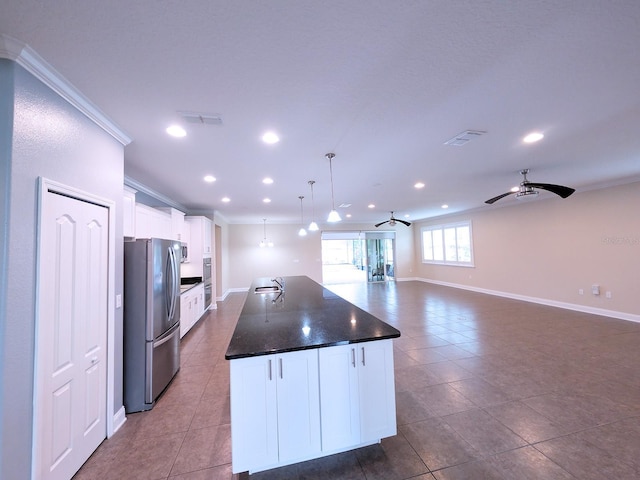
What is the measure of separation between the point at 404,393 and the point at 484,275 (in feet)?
22.2

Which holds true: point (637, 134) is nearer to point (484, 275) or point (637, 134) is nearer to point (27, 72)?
point (27, 72)

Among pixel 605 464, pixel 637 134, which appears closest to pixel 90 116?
pixel 605 464

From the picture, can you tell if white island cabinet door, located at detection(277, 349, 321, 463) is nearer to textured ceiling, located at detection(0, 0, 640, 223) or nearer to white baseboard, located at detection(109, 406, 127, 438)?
white baseboard, located at detection(109, 406, 127, 438)

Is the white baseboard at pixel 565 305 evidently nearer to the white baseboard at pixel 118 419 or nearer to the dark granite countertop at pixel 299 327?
the dark granite countertop at pixel 299 327

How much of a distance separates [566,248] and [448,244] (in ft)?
12.5

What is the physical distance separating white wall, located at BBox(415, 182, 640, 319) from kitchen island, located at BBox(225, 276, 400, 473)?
6018 mm

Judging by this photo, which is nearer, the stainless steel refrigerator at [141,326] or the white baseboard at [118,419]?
the white baseboard at [118,419]

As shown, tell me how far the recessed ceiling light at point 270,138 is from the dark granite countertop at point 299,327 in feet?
5.82

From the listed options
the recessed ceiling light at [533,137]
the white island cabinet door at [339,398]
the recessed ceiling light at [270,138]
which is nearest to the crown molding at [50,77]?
the recessed ceiling light at [270,138]

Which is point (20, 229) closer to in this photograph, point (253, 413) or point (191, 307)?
point (253, 413)

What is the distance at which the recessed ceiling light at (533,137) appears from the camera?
259 centimetres

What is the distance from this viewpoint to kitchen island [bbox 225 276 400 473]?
5.31 feet

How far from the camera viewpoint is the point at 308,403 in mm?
1722

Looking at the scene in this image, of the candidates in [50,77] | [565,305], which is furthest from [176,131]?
[565,305]
